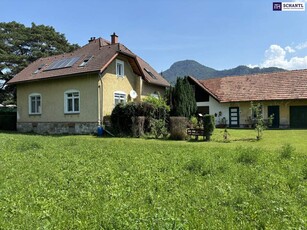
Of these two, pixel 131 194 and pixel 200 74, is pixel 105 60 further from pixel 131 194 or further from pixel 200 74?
pixel 200 74

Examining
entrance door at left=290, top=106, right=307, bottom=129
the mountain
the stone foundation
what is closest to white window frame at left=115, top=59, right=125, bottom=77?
the stone foundation

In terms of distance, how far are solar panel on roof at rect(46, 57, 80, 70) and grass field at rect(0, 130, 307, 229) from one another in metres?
15.5

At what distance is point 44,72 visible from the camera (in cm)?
2422

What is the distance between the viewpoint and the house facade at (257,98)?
86.2 feet

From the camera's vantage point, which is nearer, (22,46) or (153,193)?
(153,193)

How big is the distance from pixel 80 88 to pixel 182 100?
8.34 meters

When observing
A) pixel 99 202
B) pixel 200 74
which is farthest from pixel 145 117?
pixel 200 74

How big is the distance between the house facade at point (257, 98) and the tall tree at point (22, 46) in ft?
77.3

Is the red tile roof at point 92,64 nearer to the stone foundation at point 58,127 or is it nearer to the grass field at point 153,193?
the stone foundation at point 58,127

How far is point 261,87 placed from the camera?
1128 inches

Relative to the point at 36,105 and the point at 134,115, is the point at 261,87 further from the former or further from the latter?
the point at 36,105

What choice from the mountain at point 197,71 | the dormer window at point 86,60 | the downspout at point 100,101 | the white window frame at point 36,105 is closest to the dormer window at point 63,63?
the dormer window at point 86,60

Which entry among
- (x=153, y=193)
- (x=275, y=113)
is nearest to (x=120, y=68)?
(x=275, y=113)

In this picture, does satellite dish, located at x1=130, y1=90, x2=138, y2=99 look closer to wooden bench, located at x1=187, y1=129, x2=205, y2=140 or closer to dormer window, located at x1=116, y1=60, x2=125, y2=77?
dormer window, located at x1=116, y1=60, x2=125, y2=77
